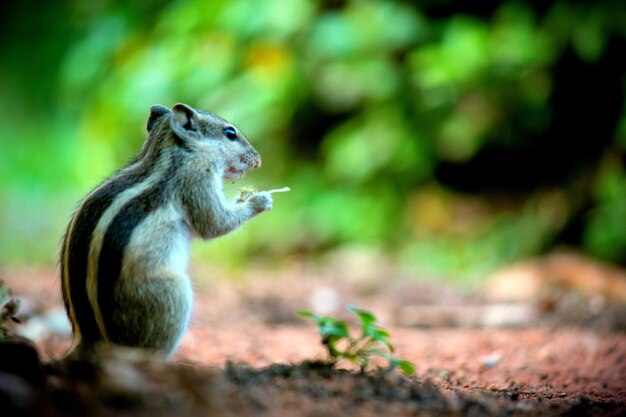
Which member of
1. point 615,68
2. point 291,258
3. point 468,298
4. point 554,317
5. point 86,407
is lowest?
point 86,407

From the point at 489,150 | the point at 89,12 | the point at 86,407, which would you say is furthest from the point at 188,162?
the point at 89,12

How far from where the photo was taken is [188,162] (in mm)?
3531

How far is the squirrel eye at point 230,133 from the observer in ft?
12.8

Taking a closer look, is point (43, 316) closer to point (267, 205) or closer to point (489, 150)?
point (267, 205)

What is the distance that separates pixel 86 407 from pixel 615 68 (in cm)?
772

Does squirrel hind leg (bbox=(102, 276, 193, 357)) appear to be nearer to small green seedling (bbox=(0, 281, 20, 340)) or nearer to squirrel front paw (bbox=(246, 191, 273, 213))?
small green seedling (bbox=(0, 281, 20, 340))

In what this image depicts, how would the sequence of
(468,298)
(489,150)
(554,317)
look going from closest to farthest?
(554,317), (468,298), (489,150)

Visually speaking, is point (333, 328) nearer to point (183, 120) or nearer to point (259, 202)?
point (259, 202)

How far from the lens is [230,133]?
3916 mm

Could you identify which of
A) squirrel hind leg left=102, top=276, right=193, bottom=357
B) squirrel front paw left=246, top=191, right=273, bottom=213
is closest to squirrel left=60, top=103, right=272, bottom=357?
squirrel hind leg left=102, top=276, right=193, bottom=357

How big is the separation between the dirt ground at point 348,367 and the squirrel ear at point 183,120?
1129mm

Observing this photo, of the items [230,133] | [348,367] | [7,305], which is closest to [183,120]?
[230,133]

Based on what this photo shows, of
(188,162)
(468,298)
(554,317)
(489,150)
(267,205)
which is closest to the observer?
(188,162)

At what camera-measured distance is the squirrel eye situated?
3.90 meters
